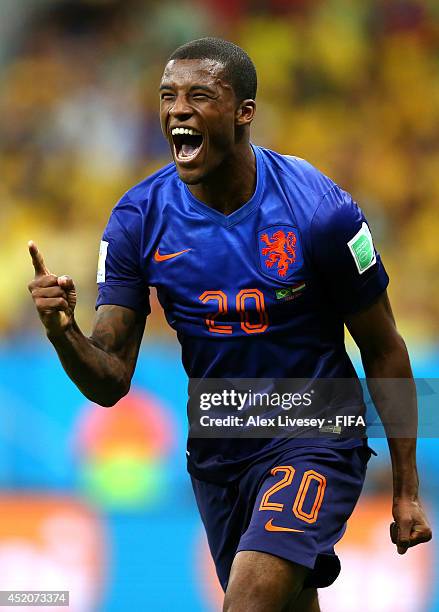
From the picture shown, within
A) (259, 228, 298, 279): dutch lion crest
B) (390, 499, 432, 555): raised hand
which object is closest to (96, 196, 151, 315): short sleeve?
(259, 228, 298, 279): dutch lion crest

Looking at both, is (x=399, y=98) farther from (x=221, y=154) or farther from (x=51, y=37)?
(x=221, y=154)

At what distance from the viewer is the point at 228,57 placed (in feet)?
13.9

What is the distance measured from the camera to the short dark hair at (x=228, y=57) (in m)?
4.20

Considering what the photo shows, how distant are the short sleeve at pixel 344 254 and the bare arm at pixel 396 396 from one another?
6cm

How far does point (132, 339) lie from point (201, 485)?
605mm

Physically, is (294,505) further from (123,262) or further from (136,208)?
(136,208)

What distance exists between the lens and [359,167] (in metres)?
9.69

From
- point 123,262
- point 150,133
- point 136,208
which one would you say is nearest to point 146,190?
point 136,208

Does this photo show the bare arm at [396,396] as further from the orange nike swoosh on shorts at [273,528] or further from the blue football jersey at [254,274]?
the orange nike swoosh on shorts at [273,528]

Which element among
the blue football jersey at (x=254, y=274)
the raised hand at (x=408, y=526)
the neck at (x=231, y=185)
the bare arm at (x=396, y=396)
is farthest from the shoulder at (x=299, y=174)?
the raised hand at (x=408, y=526)

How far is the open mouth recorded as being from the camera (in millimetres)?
4180

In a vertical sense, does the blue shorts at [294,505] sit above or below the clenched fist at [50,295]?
below

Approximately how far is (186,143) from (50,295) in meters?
0.80

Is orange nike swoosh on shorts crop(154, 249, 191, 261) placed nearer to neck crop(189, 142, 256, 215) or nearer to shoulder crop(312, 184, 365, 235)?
neck crop(189, 142, 256, 215)
